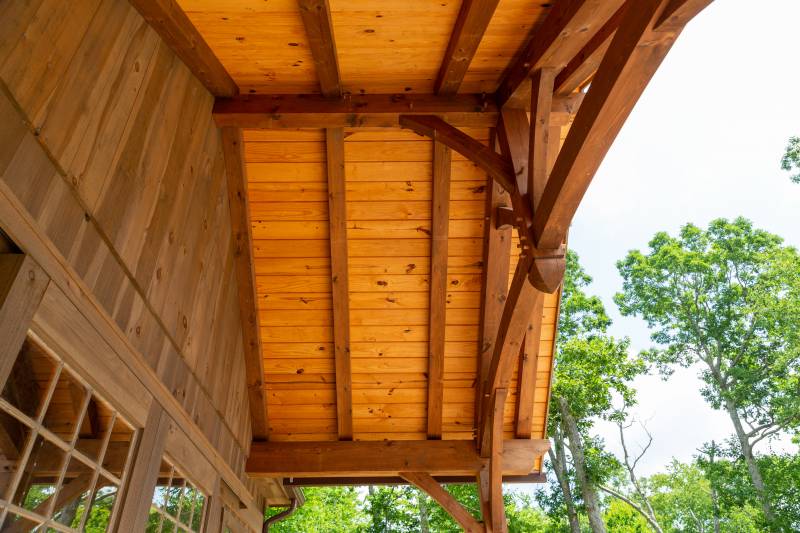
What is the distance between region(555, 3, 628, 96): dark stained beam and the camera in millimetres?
2633

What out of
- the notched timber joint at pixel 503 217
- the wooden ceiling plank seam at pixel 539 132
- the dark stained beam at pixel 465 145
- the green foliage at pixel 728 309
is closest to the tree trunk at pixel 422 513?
the green foliage at pixel 728 309

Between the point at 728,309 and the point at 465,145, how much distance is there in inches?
542

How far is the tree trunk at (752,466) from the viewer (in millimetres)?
10781

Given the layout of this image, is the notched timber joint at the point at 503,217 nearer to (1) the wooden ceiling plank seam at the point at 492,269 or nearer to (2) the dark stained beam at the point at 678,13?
(1) the wooden ceiling plank seam at the point at 492,269

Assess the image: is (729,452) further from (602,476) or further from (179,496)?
(179,496)

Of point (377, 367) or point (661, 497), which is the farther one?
point (661, 497)

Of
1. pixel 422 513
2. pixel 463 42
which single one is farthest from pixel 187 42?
pixel 422 513

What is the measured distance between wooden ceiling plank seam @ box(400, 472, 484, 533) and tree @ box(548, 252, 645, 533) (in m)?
7.45

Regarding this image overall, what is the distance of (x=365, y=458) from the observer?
447 cm

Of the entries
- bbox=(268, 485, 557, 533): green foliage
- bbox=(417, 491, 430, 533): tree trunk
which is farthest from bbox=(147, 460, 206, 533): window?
bbox=(417, 491, 430, 533): tree trunk

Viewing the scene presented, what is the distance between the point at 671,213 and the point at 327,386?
25430mm

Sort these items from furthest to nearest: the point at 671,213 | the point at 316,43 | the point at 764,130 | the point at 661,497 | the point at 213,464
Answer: the point at 671,213, the point at 764,130, the point at 661,497, the point at 213,464, the point at 316,43

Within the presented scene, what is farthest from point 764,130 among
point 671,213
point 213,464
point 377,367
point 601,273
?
point 213,464

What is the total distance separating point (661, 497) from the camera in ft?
49.7
